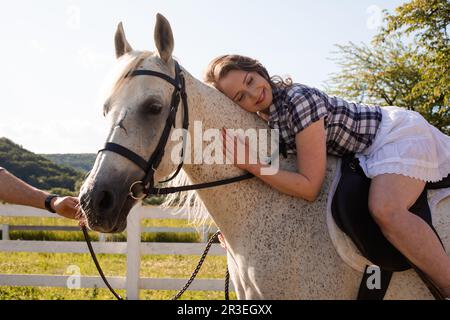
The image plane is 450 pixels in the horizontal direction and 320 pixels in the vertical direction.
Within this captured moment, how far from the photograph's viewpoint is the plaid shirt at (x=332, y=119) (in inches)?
108

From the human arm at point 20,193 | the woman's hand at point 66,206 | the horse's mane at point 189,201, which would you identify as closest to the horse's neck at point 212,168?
the horse's mane at point 189,201

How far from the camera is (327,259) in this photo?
8.57ft

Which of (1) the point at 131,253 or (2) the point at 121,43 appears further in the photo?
(1) the point at 131,253

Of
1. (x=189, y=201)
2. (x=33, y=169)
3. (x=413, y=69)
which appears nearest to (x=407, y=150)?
(x=189, y=201)

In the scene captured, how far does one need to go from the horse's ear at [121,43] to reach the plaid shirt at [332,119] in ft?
3.41

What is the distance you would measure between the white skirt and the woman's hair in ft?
2.27

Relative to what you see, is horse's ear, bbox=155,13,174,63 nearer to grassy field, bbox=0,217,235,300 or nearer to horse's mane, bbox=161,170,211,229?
horse's mane, bbox=161,170,211,229

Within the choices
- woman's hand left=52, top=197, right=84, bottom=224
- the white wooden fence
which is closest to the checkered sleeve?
woman's hand left=52, top=197, right=84, bottom=224

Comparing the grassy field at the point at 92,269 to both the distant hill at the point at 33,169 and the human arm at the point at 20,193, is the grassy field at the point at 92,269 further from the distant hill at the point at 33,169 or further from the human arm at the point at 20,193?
the distant hill at the point at 33,169

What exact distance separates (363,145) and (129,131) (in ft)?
4.68

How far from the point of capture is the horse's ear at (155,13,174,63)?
2633 millimetres

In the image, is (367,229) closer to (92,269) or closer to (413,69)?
(92,269)

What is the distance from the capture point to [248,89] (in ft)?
9.78
